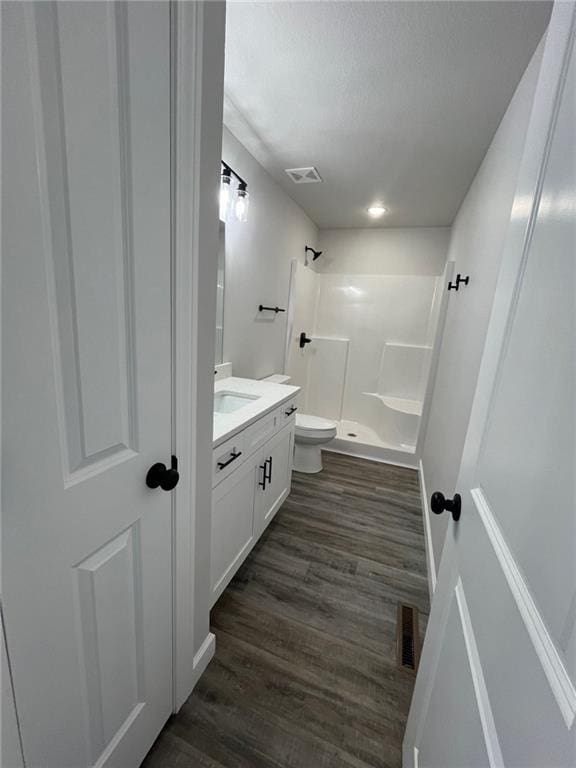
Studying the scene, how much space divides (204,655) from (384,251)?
361cm

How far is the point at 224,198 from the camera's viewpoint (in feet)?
5.62

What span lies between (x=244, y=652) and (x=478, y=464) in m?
1.26

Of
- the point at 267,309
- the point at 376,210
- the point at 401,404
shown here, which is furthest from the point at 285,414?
the point at 376,210

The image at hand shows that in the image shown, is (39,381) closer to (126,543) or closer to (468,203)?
(126,543)

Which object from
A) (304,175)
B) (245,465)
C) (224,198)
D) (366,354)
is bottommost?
(245,465)

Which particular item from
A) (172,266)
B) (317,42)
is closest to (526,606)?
(172,266)

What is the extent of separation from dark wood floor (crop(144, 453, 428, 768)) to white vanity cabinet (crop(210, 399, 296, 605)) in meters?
0.20

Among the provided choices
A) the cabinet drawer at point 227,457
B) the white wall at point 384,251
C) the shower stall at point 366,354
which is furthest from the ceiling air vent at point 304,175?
the cabinet drawer at point 227,457

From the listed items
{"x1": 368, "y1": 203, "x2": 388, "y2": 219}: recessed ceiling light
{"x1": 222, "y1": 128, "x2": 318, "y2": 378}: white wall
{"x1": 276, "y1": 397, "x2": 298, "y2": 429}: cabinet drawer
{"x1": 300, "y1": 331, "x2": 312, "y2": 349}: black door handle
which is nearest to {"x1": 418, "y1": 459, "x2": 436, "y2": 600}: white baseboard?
{"x1": 276, "y1": 397, "x2": 298, "y2": 429}: cabinet drawer

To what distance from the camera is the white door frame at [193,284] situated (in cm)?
70

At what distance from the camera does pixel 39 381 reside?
1.62ft

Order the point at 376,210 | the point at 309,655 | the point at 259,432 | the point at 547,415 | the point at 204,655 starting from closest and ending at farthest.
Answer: the point at 547,415 < the point at 204,655 < the point at 309,655 < the point at 259,432 < the point at 376,210

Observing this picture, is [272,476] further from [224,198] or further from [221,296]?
[224,198]

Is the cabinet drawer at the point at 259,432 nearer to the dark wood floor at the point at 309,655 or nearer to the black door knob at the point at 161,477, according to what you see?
the black door knob at the point at 161,477
